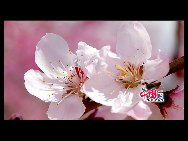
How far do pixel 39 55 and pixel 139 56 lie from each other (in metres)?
0.32

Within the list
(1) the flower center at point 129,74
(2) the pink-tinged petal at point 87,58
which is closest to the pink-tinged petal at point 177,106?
(1) the flower center at point 129,74

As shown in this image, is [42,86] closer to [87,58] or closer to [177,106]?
[87,58]

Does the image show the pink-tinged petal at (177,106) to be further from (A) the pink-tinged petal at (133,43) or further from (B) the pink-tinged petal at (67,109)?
(B) the pink-tinged petal at (67,109)

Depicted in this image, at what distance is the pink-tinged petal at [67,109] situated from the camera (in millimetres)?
745

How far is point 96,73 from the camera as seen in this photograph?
70cm

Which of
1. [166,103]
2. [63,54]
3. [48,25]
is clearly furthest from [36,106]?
[166,103]

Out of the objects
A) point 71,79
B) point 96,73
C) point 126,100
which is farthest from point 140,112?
point 71,79

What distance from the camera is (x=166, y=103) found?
80 centimetres

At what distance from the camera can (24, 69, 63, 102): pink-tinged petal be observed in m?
0.79

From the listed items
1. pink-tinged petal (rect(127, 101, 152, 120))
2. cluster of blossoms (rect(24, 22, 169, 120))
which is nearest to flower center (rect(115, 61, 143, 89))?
Result: cluster of blossoms (rect(24, 22, 169, 120))

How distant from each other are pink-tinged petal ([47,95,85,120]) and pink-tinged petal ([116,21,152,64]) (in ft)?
0.64

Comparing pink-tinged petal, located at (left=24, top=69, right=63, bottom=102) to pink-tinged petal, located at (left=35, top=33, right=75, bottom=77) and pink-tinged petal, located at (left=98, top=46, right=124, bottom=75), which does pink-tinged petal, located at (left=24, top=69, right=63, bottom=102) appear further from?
pink-tinged petal, located at (left=98, top=46, right=124, bottom=75)

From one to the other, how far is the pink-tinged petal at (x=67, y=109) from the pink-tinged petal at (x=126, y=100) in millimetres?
118

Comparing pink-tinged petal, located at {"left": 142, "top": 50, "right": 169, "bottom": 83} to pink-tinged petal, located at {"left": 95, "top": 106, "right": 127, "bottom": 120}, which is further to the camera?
pink-tinged petal, located at {"left": 95, "top": 106, "right": 127, "bottom": 120}
